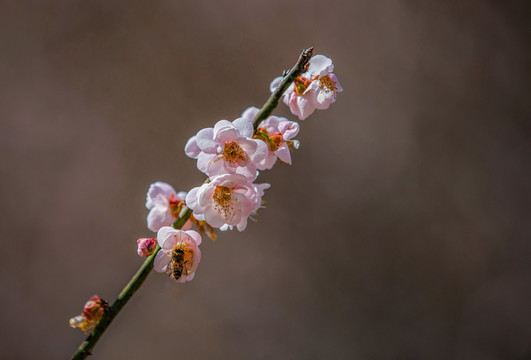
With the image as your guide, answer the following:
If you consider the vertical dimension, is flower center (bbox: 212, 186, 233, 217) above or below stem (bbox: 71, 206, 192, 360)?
above

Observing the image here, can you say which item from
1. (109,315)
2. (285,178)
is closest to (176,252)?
(109,315)

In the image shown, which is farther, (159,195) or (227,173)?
(159,195)

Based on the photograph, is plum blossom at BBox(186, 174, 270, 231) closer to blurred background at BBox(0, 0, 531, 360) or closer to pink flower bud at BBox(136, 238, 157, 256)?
pink flower bud at BBox(136, 238, 157, 256)

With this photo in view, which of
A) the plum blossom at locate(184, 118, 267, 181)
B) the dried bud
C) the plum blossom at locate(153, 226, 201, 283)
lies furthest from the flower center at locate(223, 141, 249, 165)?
the dried bud

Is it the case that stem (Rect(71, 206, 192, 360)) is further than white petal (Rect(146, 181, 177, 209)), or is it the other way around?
white petal (Rect(146, 181, 177, 209))

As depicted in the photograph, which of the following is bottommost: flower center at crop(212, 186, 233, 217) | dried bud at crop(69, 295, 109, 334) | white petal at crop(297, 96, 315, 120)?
dried bud at crop(69, 295, 109, 334)

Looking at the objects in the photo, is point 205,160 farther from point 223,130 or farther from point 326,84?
point 326,84

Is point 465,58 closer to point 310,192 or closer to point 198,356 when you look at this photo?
point 310,192

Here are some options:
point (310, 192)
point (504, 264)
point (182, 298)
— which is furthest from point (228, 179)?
point (504, 264)
